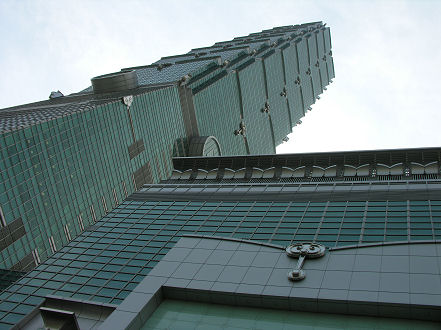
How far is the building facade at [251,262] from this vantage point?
3047 centimetres

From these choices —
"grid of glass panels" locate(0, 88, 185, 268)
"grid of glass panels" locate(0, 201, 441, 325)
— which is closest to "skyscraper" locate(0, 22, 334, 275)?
"grid of glass panels" locate(0, 88, 185, 268)

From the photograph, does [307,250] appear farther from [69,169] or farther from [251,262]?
[69,169]

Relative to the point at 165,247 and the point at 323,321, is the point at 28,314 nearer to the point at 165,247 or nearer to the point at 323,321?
the point at 165,247

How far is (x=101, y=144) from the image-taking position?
92000 millimetres

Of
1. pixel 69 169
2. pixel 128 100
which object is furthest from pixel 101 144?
pixel 128 100

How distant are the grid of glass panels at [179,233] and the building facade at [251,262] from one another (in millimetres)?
111

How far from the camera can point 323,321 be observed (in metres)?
29.3

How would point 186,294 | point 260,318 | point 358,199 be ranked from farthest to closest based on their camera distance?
point 358,199 → point 186,294 → point 260,318

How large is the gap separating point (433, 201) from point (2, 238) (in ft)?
167

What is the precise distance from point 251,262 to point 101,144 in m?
60.4

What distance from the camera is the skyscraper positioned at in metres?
71.6

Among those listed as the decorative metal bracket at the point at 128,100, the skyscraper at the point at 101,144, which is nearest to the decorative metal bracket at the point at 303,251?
the skyscraper at the point at 101,144

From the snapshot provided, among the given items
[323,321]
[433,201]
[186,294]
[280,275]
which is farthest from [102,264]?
[433,201]

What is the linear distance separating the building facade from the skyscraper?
20729 mm
